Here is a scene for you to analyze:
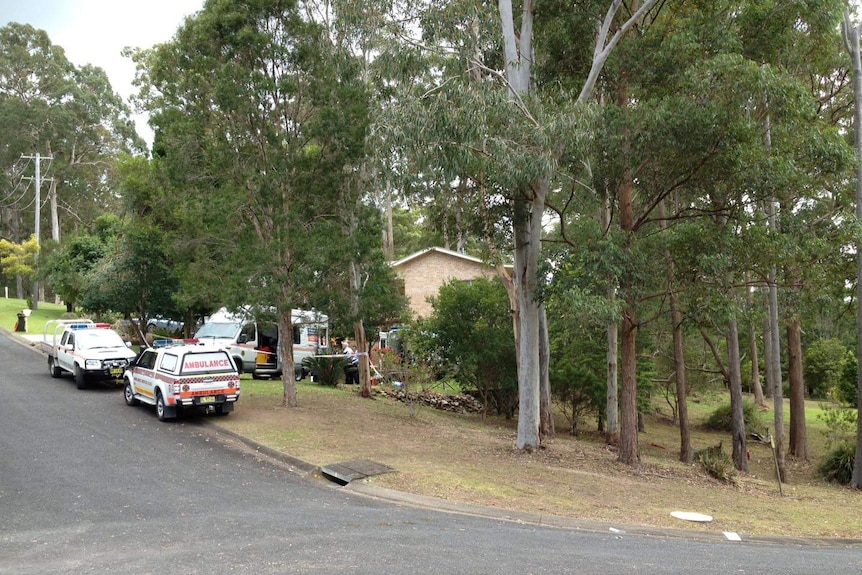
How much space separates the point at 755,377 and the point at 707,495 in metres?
22.6

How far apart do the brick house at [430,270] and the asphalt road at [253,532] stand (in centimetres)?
A: 2322

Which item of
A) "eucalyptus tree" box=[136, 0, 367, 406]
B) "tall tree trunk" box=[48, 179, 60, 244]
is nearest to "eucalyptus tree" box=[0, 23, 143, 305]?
"tall tree trunk" box=[48, 179, 60, 244]

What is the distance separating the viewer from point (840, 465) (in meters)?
18.1

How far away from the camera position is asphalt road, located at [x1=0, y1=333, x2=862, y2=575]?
681 centimetres

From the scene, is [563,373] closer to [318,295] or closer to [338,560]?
[318,295]

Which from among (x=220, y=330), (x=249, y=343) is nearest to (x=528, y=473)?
(x=249, y=343)

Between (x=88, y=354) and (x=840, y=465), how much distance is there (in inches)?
810

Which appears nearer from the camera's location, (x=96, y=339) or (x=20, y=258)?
(x=96, y=339)

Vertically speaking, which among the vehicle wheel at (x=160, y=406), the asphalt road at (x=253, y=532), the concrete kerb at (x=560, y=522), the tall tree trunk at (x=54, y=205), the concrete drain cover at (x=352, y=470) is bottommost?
the concrete kerb at (x=560, y=522)

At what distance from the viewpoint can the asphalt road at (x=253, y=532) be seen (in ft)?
22.4

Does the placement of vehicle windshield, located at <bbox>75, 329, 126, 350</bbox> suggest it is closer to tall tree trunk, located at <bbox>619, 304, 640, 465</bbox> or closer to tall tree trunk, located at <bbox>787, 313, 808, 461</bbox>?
tall tree trunk, located at <bbox>619, 304, 640, 465</bbox>

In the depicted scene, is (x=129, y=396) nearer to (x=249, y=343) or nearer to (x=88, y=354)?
(x=88, y=354)

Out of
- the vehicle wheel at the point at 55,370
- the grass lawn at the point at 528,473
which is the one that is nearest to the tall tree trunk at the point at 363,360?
the grass lawn at the point at 528,473

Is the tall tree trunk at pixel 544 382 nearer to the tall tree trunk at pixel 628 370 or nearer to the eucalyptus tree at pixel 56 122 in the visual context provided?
the tall tree trunk at pixel 628 370
